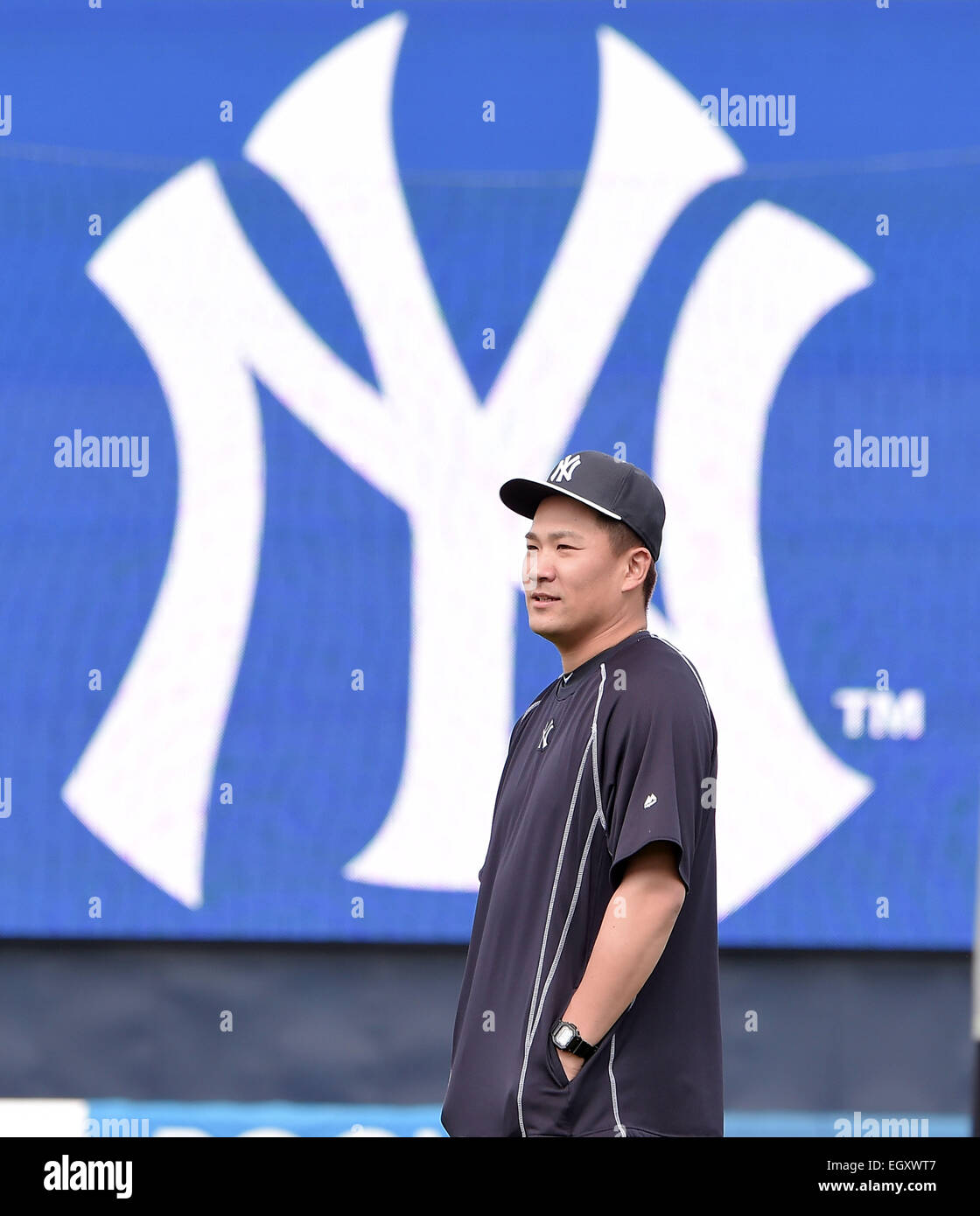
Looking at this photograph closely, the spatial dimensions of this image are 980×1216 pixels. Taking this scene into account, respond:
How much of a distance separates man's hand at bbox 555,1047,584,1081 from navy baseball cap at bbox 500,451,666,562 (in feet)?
2.96

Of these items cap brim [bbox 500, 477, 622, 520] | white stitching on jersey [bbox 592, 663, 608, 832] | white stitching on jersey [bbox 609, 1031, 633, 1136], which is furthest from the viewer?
cap brim [bbox 500, 477, 622, 520]

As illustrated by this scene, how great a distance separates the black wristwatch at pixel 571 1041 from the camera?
2115 millimetres

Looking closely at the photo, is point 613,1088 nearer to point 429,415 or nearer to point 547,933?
point 547,933

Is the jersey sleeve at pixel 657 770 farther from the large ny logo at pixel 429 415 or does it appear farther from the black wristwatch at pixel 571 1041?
the large ny logo at pixel 429 415

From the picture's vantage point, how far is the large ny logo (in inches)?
185

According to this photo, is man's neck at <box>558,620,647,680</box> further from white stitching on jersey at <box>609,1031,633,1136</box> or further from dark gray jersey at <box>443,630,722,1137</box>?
white stitching on jersey at <box>609,1031,633,1136</box>

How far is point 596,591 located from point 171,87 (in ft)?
10.9

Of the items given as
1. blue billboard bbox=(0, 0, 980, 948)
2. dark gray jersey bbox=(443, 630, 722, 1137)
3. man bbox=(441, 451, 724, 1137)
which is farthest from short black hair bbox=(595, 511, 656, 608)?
blue billboard bbox=(0, 0, 980, 948)

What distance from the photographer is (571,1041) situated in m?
2.12

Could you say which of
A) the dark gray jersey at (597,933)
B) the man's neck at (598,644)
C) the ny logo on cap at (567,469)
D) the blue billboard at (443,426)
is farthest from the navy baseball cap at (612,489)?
the blue billboard at (443,426)

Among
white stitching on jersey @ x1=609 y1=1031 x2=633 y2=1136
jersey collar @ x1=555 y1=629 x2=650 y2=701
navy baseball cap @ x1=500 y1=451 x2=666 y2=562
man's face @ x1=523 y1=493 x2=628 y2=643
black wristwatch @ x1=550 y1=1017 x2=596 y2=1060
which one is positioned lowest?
white stitching on jersey @ x1=609 y1=1031 x2=633 y2=1136

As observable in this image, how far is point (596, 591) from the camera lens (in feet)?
7.96

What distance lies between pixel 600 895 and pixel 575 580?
0.57 metres
